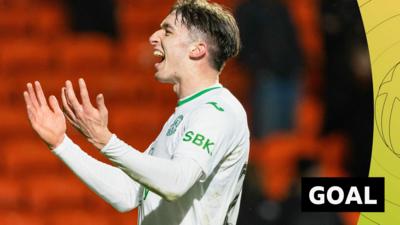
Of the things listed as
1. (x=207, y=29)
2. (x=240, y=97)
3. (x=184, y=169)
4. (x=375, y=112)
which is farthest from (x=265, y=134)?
(x=184, y=169)

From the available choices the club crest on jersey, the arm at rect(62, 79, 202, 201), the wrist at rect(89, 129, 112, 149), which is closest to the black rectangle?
the club crest on jersey

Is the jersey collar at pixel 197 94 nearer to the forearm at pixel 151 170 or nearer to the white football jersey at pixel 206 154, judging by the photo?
the white football jersey at pixel 206 154

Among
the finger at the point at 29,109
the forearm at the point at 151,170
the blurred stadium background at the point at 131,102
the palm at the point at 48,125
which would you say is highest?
the blurred stadium background at the point at 131,102

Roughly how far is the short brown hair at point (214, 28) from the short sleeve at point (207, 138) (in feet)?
0.88

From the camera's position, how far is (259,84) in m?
5.24

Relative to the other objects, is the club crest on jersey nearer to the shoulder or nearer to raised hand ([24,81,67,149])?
the shoulder

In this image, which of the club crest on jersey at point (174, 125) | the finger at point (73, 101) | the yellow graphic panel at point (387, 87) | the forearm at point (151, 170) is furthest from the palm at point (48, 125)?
the yellow graphic panel at point (387, 87)

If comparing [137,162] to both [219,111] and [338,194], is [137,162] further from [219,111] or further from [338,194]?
[338,194]

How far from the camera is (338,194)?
16.1 ft

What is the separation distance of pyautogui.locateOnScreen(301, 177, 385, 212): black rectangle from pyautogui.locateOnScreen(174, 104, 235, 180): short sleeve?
217cm

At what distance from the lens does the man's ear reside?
279 centimetres

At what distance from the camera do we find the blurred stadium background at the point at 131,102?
5.24m

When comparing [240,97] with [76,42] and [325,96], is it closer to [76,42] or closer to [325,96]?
[325,96]

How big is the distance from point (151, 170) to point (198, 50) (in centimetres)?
56
